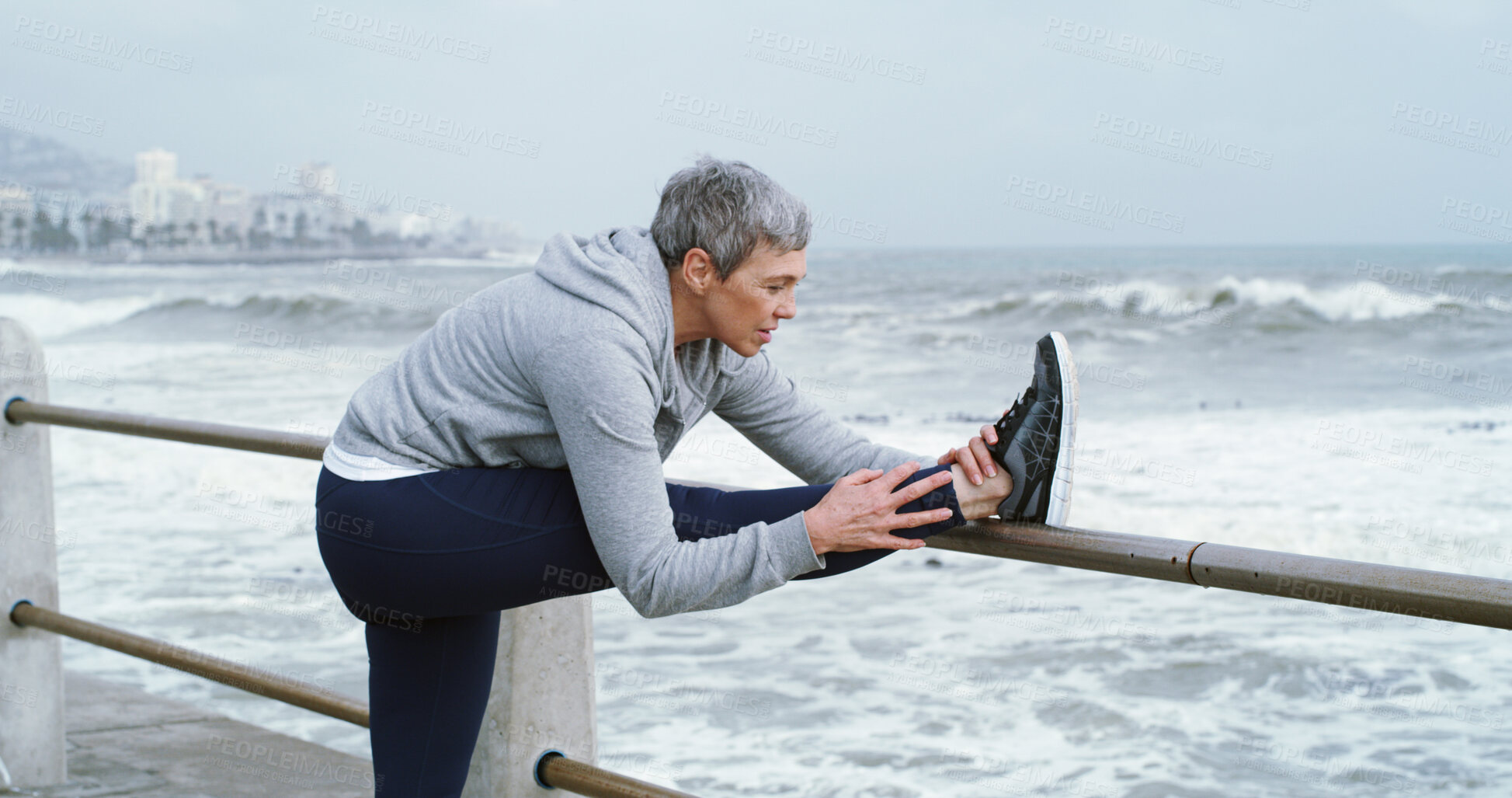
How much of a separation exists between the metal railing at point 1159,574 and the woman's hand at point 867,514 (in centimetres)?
8

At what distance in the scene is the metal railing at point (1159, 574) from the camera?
1046 millimetres

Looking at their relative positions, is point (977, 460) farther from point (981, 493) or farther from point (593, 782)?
point (593, 782)

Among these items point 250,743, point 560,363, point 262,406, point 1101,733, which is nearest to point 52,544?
point 250,743

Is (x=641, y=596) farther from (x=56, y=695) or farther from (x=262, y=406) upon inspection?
(x=262, y=406)

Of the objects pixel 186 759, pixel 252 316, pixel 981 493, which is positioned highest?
pixel 981 493

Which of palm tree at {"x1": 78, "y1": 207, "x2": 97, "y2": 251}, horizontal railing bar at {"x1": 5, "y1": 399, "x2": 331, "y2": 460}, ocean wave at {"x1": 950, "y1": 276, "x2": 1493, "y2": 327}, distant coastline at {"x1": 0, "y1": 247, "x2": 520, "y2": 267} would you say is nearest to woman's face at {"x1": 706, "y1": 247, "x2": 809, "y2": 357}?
horizontal railing bar at {"x1": 5, "y1": 399, "x2": 331, "y2": 460}

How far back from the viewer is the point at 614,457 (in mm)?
1316

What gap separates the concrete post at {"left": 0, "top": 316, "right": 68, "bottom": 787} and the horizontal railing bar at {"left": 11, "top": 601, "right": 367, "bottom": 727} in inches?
2.2

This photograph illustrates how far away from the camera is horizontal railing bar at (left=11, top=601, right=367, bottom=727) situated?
6.61ft

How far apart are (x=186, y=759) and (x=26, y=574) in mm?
566

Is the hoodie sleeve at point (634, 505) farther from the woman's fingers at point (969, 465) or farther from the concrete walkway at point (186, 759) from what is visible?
the concrete walkway at point (186, 759)

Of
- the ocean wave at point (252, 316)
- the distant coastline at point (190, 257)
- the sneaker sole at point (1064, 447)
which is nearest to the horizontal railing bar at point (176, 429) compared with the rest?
the sneaker sole at point (1064, 447)

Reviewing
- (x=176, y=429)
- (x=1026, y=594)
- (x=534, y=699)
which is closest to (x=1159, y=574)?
(x=534, y=699)

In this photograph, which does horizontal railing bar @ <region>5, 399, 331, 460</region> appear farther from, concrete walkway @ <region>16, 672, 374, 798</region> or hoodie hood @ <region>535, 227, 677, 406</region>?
concrete walkway @ <region>16, 672, 374, 798</region>
